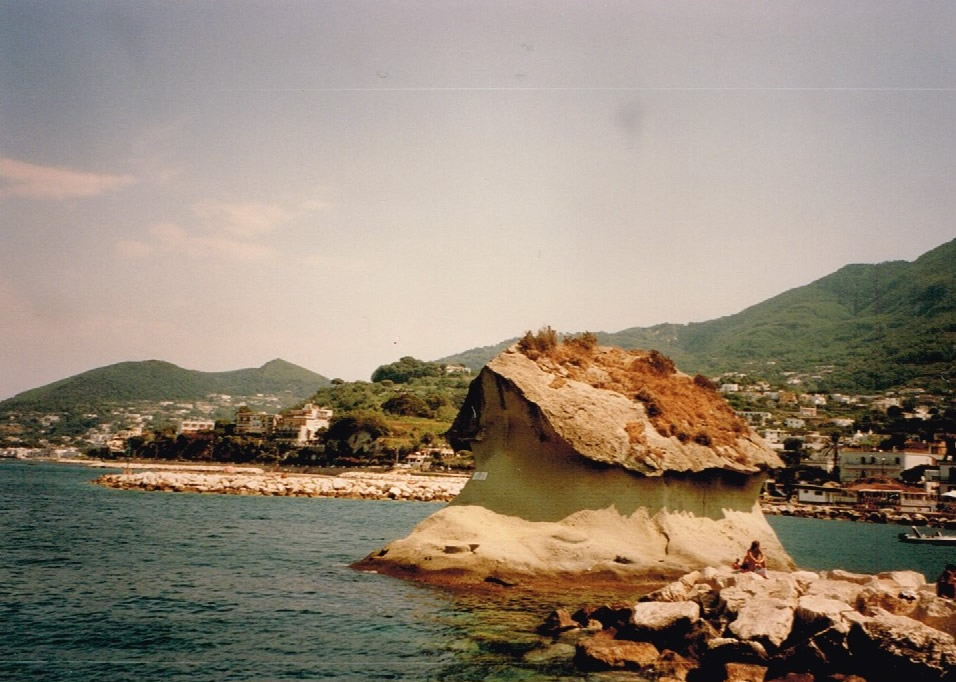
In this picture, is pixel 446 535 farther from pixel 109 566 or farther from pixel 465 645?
pixel 109 566

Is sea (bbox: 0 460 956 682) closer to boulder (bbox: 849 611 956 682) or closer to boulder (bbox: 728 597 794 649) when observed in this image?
boulder (bbox: 728 597 794 649)

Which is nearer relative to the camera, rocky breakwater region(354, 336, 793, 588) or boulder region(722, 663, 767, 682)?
boulder region(722, 663, 767, 682)

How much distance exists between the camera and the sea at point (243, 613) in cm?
1426

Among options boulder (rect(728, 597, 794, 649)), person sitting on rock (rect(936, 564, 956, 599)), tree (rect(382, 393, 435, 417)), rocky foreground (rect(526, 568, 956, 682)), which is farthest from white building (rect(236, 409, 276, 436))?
boulder (rect(728, 597, 794, 649))

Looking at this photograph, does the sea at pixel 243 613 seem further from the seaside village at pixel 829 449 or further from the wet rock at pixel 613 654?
the seaside village at pixel 829 449

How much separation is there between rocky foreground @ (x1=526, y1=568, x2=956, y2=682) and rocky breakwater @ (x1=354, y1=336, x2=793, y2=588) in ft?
18.1

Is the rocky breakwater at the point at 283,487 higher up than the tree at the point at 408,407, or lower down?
lower down

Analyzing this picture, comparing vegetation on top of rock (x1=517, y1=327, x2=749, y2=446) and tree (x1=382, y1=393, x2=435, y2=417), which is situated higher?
tree (x1=382, y1=393, x2=435, y2=417)

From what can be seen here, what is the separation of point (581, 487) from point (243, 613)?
10.8 m

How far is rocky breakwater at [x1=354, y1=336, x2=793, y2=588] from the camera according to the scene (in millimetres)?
23219

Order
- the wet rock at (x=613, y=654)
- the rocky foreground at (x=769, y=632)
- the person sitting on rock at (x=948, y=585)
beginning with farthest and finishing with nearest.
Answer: the person sitting on rock at (x=948, y=585) < the wet rock at (x=613, y=654) < the rocky foreground at (x=769, y=632)

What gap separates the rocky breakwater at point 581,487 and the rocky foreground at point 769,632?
5.51 meters

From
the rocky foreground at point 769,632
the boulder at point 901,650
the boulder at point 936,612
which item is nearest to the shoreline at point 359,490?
the rocky foreground at point 769,632

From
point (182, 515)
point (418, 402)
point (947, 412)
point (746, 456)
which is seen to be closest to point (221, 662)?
point (746, 456)
